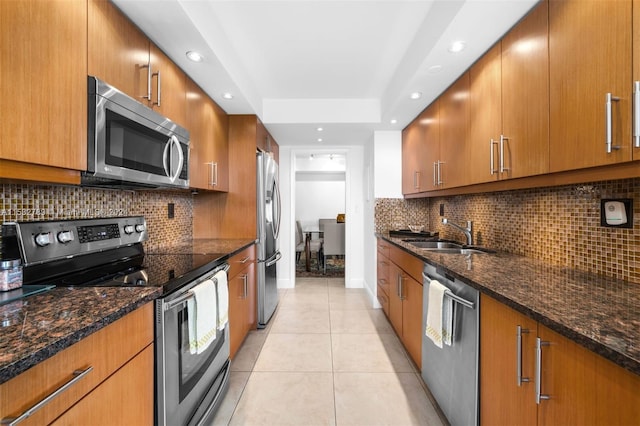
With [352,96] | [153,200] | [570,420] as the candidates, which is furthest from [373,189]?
[570,420]

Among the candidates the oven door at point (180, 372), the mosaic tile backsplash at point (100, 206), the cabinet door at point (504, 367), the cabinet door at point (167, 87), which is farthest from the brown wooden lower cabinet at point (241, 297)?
the cabinet door at point (504, 367)

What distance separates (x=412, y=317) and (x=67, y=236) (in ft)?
7.01

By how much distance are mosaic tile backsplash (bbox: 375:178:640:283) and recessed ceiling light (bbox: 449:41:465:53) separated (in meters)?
0.97

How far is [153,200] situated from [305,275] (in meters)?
3.25

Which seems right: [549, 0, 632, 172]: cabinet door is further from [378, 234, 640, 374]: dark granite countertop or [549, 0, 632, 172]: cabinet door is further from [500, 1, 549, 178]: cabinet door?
[378, 234, 640, 374]: dark granite countertop

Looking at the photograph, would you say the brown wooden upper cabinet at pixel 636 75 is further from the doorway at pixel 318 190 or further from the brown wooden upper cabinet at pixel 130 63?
the doorway at pixel 318 190

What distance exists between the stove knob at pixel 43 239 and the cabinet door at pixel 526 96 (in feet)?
7.27

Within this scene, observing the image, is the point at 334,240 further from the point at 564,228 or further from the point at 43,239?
the point at 43,239

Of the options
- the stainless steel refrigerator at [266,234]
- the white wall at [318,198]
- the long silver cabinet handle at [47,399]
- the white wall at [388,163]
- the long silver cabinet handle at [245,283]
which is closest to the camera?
the long silver cabinet handle at [47,399]

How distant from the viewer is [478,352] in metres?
1.25

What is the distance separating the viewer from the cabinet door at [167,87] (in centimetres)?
163

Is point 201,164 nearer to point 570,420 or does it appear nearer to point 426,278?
point 426,278

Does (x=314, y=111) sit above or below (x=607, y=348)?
above

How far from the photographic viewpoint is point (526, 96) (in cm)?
139
